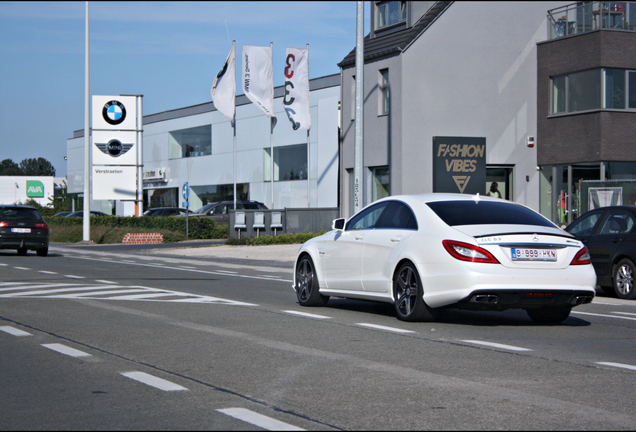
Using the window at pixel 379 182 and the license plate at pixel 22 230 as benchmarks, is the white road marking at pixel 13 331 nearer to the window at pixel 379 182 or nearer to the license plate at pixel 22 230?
the license plate at pixel 22 230

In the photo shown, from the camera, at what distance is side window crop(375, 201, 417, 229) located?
1009 centimetres

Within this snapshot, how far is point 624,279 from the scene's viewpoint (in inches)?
545

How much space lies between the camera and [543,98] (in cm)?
2905

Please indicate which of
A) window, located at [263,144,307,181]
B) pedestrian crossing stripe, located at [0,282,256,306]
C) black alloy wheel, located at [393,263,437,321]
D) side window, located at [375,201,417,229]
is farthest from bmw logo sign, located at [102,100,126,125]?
black alloy wheel, located at [393,263,437,321]

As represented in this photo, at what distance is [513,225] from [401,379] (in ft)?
11.6

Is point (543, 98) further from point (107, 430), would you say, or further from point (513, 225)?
point (107, 430)

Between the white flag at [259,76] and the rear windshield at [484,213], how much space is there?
2455 centimetres

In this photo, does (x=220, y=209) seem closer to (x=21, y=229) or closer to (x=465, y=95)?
(x=21, y=229)

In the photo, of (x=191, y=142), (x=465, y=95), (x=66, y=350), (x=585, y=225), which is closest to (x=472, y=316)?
(x=585, y=225)

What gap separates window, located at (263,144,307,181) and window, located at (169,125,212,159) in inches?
307

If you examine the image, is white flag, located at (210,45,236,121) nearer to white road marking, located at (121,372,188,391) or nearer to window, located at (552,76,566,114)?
window, located at (552,76,566,114)

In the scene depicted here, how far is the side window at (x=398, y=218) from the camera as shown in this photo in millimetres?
10094

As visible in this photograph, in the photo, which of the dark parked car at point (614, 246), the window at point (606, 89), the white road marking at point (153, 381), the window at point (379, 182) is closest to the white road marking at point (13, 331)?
the white road marking at point (153, 381)

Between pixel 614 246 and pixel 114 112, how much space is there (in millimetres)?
33813
